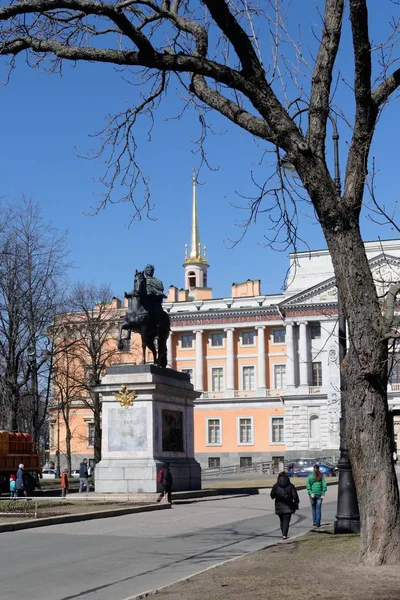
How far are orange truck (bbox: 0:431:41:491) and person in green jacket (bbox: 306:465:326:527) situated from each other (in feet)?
66.9

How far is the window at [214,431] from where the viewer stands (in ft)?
300

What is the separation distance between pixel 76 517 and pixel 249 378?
70.6 m

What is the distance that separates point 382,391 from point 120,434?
2062 centimetres

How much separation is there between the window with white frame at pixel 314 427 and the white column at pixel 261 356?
6732 mm

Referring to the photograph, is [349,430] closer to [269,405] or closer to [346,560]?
[346,560]

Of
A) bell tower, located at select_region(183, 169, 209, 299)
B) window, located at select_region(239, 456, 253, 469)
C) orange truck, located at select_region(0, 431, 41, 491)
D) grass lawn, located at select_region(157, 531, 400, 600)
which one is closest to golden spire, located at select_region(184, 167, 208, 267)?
bell tower, located at select_region(183, 169, 209, 299)

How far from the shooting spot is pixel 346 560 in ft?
37.3

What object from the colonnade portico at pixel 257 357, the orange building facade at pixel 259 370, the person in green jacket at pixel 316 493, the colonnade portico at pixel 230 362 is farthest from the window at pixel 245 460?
the person in green jacket at pixel 316 493

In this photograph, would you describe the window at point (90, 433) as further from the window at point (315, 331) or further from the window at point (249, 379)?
the window at point (315, 331)

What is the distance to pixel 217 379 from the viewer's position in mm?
93500

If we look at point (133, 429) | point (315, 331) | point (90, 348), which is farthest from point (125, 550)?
point (315, 331)

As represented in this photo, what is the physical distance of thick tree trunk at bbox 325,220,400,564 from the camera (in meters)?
10.6

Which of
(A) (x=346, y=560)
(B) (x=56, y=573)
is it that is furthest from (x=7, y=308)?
(A) (x=346, y=560)

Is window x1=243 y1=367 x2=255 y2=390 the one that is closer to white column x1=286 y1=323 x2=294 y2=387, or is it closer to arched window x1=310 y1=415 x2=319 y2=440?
white column x1=286 y1=323 x2=294 y2=387
